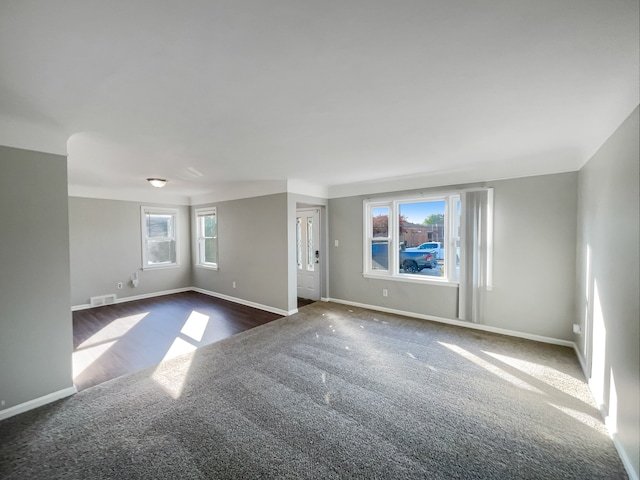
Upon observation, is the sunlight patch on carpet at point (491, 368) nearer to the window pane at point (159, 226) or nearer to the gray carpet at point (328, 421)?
the gray carpet at point (328, 421)

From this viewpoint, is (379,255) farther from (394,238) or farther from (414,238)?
(414,238)

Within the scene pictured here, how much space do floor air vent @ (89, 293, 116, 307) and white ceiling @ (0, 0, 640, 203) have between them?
3721mm

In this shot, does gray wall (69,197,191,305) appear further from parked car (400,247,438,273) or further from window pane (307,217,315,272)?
parked car (400,247,438,273)

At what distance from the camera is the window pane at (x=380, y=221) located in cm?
501

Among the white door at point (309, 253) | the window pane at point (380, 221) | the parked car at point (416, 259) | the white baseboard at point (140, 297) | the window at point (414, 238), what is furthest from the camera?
the white door at point (309, 253)

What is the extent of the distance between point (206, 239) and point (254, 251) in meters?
2.09

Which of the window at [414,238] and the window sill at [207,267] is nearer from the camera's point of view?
the window at [414,238]

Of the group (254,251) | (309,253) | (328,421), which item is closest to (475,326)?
(328,421)

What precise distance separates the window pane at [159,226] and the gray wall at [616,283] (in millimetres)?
7469

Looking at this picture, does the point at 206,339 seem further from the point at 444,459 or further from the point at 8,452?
the point at 444,459

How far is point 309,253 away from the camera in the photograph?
5.99 m

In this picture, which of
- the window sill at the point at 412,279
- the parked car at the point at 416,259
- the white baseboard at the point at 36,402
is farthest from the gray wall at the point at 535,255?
the white baseboard at the point at 36,402

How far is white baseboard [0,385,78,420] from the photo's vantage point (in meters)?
2.19

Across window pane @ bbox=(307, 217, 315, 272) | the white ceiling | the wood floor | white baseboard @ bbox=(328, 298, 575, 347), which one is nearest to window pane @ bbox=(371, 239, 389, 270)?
white baseboard @ bbox=(328, 298, 575, 347)
